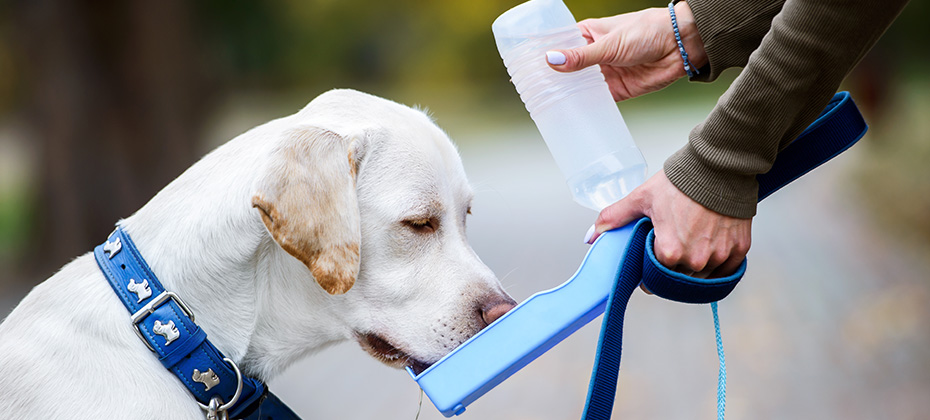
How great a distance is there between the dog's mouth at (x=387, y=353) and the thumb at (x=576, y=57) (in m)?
0.82

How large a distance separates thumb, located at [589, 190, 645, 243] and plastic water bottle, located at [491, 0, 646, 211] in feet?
1.14

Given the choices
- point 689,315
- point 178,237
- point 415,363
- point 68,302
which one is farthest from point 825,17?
point 689,315

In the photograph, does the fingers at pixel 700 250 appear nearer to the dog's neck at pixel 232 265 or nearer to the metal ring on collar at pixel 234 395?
the dog's neck at pixel 232 265

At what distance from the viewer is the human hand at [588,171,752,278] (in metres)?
1.43

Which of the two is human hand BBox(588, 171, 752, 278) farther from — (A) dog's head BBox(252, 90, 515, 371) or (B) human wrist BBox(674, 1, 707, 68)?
(B) human wrist BBox(674, 1, 707, 68)

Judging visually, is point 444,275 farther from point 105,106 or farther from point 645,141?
point 645,141

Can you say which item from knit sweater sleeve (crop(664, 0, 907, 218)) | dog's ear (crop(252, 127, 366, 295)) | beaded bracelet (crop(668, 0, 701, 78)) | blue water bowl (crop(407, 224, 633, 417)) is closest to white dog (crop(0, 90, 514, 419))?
dog's ear (crop(252, 127, 366, 295))

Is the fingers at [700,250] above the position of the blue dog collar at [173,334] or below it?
below

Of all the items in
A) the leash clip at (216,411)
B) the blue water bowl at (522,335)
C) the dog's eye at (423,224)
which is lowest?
the blue water bowl at (522,335)

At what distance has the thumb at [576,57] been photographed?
5.82 feet

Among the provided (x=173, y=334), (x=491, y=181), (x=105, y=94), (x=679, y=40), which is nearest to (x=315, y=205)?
(x=173, y=334)

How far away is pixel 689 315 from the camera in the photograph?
5.24 m

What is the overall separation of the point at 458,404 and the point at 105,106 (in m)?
5.07

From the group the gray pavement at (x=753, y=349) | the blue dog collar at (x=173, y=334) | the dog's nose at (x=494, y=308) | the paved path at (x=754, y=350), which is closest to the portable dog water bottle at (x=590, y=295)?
the dog's nose at (x=494, y=308)
